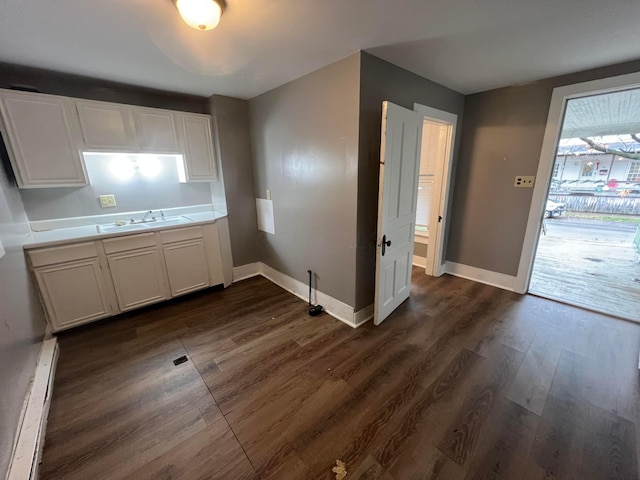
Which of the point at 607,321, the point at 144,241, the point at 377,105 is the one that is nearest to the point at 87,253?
the point at 144,241

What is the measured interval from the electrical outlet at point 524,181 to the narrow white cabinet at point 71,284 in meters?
4.38

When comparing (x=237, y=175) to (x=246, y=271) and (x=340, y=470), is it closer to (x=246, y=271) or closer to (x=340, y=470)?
(x=246, y=271)

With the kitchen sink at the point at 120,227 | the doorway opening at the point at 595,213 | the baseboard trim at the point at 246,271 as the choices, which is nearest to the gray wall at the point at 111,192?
the kitchen sink at the point at 120,227

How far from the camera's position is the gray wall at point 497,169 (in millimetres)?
2625

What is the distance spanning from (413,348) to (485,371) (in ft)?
1.66

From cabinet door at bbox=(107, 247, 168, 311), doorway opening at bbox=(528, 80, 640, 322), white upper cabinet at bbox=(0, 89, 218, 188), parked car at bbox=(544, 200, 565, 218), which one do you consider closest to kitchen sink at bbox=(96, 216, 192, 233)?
cabinet door at bbox=(107, 247, 168, 311)

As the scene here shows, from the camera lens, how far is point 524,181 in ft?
9.04

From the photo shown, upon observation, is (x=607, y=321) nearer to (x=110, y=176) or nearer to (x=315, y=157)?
(x=315, y=157)

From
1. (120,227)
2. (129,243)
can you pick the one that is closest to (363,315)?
(129,243)

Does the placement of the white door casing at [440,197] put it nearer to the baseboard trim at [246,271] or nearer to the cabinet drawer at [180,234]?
the baseboard trim at [246,271]

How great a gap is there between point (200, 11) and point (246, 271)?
282 centimetres

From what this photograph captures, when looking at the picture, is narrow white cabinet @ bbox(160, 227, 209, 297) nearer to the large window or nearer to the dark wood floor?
the dark wood floor

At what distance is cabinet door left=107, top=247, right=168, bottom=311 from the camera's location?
244 centimetres

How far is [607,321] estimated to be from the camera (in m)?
2.37
